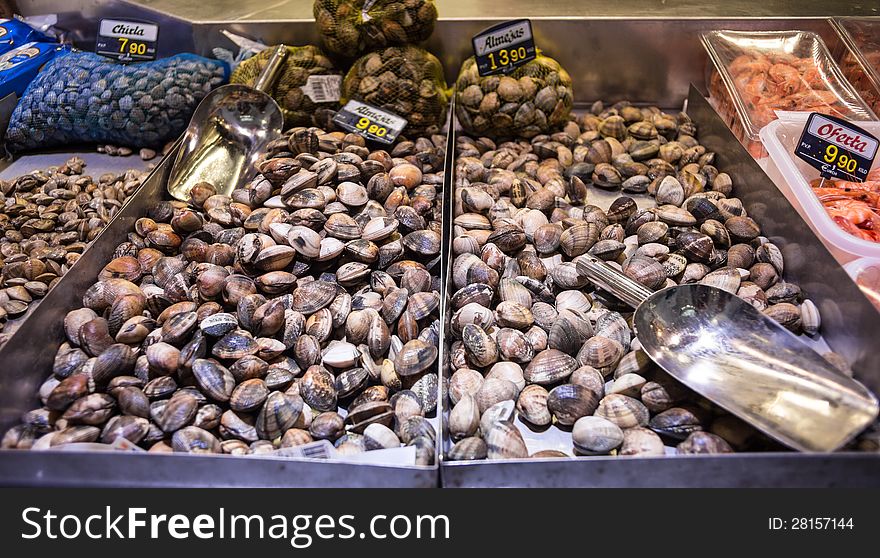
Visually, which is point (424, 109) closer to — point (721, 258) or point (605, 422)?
point (721, 258)

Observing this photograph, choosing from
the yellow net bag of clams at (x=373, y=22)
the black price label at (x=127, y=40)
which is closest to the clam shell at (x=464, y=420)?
the yellow net bag of clams at (x=373, y=22)

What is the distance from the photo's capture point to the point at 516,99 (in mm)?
2412

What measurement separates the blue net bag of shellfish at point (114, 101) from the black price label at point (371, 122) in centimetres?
64

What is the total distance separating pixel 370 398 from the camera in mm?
1470

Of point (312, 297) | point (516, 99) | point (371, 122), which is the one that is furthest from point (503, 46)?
point (312, 297)

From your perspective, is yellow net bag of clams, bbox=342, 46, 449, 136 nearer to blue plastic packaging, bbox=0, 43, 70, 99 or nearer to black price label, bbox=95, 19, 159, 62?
black price label, bbox=95, 19, 159, 62

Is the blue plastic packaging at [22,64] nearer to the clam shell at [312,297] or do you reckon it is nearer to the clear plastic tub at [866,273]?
the clam shell at [312,297]

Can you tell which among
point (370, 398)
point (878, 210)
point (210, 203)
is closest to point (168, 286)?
point (210, 203)

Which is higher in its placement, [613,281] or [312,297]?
[613,281]

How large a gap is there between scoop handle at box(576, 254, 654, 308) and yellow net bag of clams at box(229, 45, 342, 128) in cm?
130

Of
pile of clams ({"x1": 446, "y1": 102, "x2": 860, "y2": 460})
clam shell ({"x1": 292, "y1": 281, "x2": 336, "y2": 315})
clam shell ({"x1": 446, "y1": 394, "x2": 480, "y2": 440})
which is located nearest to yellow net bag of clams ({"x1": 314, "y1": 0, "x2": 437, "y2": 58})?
pile of clams ({"x1": 446, "y1": 102, "x2": 860, "y2": 460})

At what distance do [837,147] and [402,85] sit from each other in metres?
1.55

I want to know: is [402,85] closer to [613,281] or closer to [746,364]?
[613,281]

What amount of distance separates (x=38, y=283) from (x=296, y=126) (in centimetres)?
118
